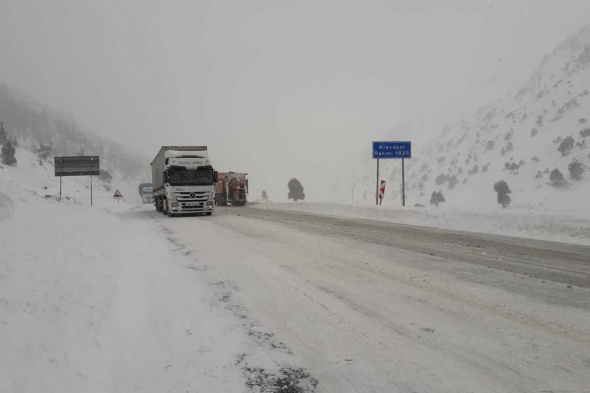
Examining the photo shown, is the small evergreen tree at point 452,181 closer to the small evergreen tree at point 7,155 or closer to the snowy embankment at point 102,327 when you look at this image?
the small evergreen tree at point 7,155

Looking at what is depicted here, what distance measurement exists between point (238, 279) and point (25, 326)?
2.98 metres

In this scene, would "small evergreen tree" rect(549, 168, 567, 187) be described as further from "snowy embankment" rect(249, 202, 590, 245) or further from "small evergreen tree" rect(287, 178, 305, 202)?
"snowy embankment" rect(249, 202, 590, 245)

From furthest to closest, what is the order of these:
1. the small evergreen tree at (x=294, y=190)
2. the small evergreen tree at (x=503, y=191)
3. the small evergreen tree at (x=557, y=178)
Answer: the small evergreen tree at (x=557, y=178), the small evergreen tree at (x=294, y=190), the small evergreen tree at (x=503, y=191)

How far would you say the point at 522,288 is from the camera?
16.3 feet

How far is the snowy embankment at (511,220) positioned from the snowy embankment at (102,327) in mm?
10538

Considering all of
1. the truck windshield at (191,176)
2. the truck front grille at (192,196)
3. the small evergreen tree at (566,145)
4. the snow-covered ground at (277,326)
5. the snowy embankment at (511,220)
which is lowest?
the snow-covered ground at (277,326)

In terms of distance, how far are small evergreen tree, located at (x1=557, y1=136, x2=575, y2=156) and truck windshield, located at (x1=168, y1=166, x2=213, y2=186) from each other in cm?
11852

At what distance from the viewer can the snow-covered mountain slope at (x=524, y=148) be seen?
102000mm

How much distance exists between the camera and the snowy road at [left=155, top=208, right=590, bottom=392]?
9.14 ft

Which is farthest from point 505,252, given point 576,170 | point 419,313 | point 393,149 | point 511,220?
point 576,170

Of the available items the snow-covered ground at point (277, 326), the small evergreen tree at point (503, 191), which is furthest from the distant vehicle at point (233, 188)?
the small evergreen tree at point (503, 191)

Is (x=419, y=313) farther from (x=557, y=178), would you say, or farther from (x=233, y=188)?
(x=557, y=178)

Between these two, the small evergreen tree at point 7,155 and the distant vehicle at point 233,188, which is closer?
the distant vehicle at point 233,188

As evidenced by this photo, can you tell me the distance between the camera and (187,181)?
64.0 feet
